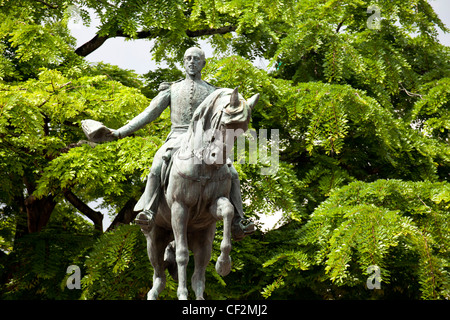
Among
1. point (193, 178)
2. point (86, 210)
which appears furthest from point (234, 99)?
point (86, 210)

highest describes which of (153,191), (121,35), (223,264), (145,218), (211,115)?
(121,35)

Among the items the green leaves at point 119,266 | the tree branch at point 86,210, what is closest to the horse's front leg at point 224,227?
the green leaves at point 119,266

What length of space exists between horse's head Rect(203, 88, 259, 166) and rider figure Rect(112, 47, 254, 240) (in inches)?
17.6

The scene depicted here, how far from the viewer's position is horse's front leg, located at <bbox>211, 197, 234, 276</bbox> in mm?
5527

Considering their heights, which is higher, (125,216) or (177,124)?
(125,216)

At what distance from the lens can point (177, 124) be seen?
6391 millimetres

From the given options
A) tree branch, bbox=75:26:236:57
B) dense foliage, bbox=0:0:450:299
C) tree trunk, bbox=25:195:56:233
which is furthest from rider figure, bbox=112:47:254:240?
tree branch, bbox=75:26:236:57

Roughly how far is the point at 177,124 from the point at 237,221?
1.13 m

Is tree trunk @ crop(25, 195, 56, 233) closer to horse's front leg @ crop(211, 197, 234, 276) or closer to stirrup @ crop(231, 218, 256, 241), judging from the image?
stirrup @ crop(231, 218, 256, 241)

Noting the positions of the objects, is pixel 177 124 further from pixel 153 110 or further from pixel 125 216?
pixel 125 216

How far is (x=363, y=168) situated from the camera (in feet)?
41.2

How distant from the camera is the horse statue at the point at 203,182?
5520 mm

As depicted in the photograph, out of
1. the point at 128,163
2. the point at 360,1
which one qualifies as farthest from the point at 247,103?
the point at 360,1

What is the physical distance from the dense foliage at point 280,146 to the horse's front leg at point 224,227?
3.32m
